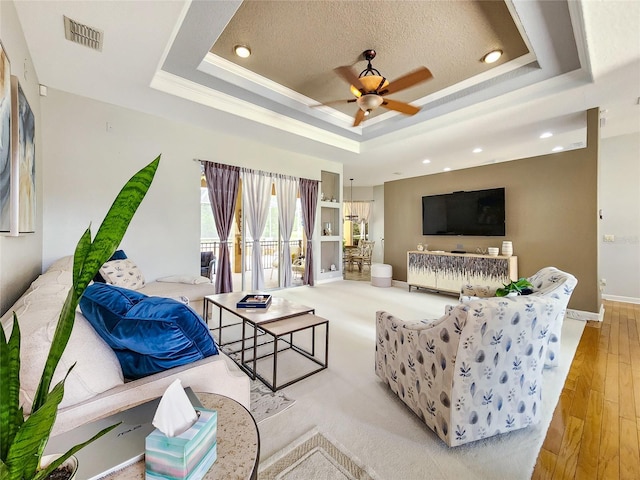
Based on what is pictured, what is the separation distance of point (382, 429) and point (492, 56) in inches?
141

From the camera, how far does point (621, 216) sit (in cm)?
456

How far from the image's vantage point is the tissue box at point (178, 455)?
685 millimetres

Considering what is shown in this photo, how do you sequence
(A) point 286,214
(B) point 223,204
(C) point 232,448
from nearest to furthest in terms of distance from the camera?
1. (C) point 232,448
2. (B) point 223,204
3. (A) point 286,214

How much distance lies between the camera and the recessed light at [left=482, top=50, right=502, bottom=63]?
2827 millimetres

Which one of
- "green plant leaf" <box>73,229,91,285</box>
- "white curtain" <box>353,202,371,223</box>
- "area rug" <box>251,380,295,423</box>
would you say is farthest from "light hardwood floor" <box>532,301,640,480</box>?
"white curtain" <box>353,202,371,223</box>

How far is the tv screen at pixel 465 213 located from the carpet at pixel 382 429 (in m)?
2.50

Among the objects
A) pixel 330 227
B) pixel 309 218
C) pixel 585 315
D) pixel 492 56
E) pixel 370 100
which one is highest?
pixel 492 56

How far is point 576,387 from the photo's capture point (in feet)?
7.16

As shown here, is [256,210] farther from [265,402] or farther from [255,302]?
[265,402]

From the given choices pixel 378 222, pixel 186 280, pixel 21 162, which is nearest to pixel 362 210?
pixel 378 222

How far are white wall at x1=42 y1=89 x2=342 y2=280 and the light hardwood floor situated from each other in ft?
14.1

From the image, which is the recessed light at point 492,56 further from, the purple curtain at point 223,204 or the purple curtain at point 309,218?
the purple curtain at point 223,204

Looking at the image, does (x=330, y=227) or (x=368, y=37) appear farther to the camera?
(x=330, y=227)

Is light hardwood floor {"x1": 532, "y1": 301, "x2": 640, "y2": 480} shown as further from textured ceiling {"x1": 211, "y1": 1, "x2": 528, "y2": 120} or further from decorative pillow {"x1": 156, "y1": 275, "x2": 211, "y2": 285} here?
decorative pillow {"x1": 156, "y1": 275, "x2": 211, "y2": 285}
